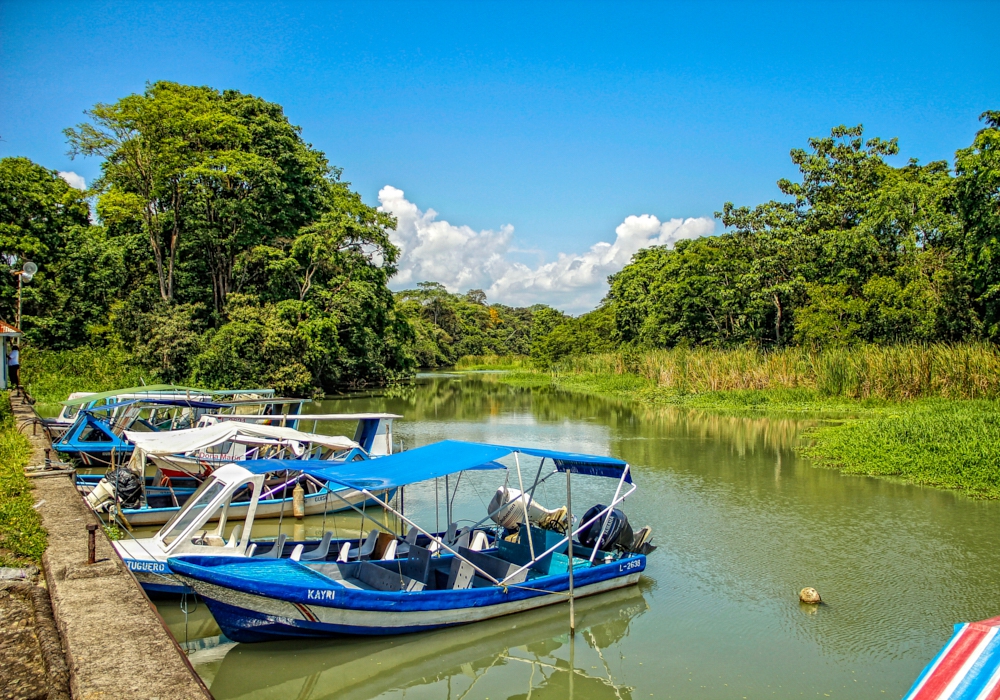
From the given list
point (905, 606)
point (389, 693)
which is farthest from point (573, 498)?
point (389, 693)

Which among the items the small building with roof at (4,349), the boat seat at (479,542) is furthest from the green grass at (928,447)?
the small building with roof at (4,349)

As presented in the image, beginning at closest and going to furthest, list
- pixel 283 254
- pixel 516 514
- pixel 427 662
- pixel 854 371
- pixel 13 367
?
pixel 427 662
pixel 516 514
pixel 854 371
pixel 13 367
pixel 283 254

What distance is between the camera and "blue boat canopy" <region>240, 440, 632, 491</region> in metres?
8.12

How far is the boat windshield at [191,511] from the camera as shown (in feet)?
28.9

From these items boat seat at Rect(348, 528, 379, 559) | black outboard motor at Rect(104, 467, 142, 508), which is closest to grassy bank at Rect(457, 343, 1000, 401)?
boat seat at Rect(348, 528, 379, 559)

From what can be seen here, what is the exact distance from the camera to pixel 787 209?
38.2 m

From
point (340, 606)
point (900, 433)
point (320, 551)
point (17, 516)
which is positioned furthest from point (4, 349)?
point (900, 433)

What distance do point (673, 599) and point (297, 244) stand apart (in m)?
28.8

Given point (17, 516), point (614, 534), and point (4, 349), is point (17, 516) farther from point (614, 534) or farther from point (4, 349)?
point (4, 349)

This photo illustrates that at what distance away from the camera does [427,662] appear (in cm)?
756

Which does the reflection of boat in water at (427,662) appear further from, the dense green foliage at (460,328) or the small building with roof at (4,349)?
the dense green foliage at (460,328)

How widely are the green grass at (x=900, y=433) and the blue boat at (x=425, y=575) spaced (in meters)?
8.53

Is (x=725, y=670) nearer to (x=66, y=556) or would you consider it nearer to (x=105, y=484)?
(x=66, y=556)

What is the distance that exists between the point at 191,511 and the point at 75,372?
26026 mm
